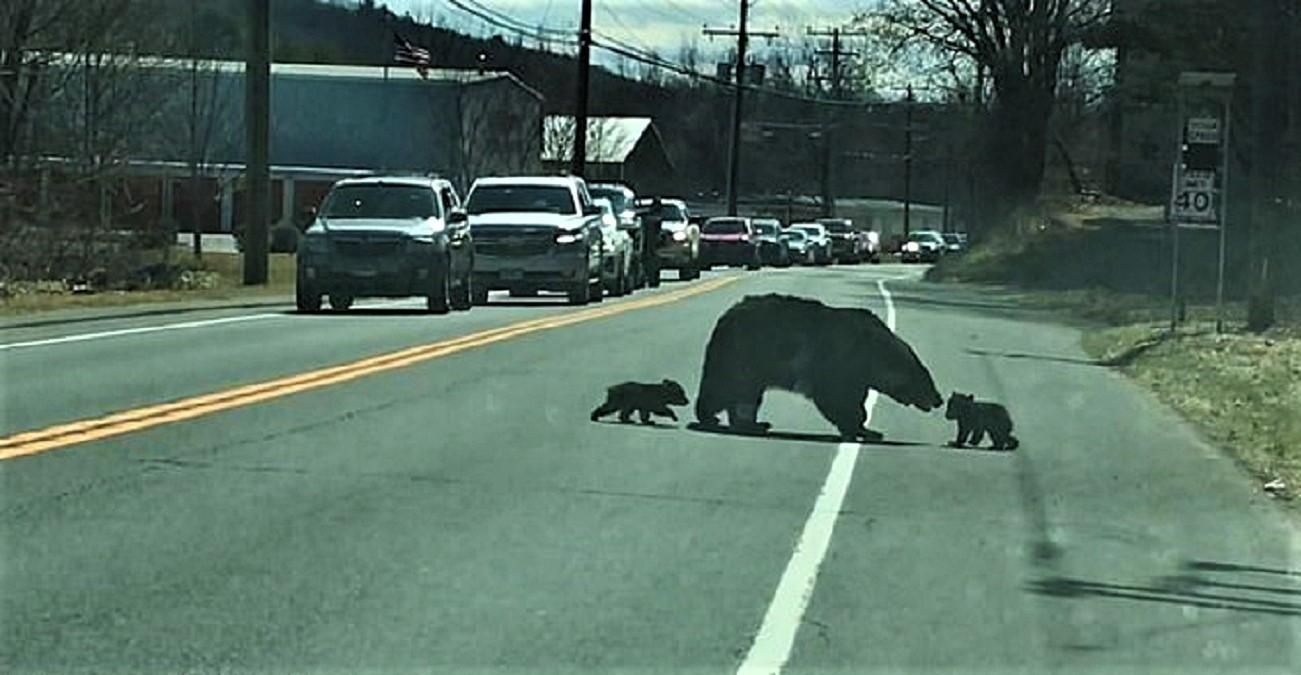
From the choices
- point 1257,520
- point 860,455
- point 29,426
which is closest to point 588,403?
point 860,455

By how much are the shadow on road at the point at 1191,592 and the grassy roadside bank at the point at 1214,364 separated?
3.03 metres

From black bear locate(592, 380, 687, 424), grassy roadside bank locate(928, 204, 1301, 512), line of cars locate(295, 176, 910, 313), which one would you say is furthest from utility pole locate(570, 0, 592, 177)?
black bear locate(592, 380, 687, 424)

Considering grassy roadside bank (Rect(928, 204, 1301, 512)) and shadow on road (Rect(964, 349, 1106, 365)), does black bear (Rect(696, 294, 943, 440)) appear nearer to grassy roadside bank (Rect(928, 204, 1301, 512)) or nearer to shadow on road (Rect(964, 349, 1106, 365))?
grassy roadside bank (Rect(928, 204, 1301, 512))

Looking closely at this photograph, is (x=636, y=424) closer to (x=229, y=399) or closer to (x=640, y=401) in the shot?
(x=640, y=401)

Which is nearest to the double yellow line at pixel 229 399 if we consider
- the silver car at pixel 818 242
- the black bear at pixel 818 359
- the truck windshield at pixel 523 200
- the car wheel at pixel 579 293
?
the black bear at pixel 818 359

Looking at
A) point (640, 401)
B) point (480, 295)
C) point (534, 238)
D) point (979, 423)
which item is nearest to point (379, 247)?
point (534, 238)

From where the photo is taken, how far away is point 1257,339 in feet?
86.3

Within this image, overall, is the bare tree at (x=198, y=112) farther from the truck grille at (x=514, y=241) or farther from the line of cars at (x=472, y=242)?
the truck grille at (x=514, y=241)

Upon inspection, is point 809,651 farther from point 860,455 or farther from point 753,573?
point 860,455

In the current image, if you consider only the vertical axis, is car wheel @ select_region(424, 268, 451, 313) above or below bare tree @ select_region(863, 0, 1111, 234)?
below

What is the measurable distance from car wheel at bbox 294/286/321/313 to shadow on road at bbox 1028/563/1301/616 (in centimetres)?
1973

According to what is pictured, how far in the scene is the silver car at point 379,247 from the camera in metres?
28.5

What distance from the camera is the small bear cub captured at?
1510 cm

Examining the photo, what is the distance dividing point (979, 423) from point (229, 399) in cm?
558
